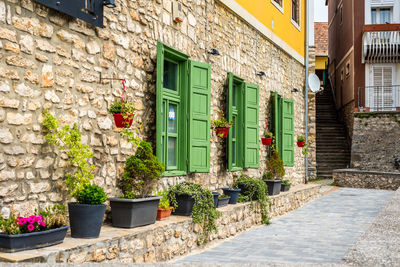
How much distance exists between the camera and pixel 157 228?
16.2 feet

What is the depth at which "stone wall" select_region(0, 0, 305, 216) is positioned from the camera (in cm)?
388

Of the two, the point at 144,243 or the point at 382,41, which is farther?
the point at 382,41

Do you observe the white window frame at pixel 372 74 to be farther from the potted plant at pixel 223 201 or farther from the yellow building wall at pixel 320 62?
the potted plant at pixel 223 201

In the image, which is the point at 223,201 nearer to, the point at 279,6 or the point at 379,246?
the point at 379,246

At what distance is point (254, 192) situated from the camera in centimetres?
805

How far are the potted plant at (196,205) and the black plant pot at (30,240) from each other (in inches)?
91.6

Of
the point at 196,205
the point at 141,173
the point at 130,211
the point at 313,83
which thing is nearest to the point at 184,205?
the point at 196,205

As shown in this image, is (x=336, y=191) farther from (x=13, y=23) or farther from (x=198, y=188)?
(x=13, y=23)

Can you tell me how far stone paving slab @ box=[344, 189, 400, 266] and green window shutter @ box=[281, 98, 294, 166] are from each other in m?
6.35

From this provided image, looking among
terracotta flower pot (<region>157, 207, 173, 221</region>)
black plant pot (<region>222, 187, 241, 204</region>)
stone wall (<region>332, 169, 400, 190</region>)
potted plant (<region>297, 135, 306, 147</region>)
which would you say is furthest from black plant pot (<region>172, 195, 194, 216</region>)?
stone wall (<region>332, 169, 400, 190</region>)

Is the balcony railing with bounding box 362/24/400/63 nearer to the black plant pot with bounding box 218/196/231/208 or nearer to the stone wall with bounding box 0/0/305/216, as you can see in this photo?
the stone wall with bounding box 0/0/305/216

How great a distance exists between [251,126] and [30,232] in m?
5.81

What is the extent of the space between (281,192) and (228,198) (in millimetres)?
2930

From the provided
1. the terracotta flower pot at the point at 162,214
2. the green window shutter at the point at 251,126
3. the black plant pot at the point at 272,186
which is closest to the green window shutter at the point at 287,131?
the black plant pot at the point at 272,186
